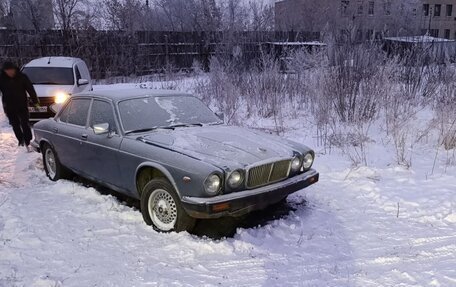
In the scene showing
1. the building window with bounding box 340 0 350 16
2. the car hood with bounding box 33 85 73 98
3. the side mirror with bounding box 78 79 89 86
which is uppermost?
the building window with bounding box 340 0 350 16

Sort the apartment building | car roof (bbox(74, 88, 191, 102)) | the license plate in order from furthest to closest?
the apartment building → the license plate → car roof (bbox(74, 88, 191, 102))

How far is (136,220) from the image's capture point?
4.80m

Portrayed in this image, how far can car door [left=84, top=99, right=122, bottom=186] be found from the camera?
16.5 ft

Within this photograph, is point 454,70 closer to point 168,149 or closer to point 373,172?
point 373,172

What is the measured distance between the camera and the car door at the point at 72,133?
5715 millimetres

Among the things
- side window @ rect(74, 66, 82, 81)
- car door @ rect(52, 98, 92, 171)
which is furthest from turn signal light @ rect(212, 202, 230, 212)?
side window @ rect(74, 66, 82, 81)

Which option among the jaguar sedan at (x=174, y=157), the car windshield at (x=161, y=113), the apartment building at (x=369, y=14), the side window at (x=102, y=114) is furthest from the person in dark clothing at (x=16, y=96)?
the apartment building at (x=369, y=14)

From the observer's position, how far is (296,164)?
15.8 feet

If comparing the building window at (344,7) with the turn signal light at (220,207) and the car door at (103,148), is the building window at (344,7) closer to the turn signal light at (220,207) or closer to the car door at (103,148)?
the car door at (103,148)

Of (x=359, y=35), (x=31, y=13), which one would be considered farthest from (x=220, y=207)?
(x=31, y=13)

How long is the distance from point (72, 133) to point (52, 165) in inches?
39.6

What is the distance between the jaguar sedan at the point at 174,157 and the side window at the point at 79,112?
0.06 feet

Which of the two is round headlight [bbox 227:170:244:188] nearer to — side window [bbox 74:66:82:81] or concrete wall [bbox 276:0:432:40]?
side window [bbox 74:66:82:81]

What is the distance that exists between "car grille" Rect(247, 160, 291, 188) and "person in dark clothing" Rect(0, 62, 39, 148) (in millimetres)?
5959
